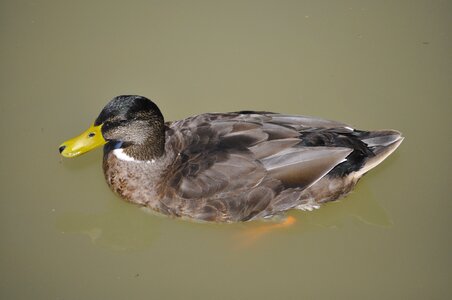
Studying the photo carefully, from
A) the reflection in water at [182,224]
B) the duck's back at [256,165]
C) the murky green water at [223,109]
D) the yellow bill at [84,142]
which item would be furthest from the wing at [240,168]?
the yellow bill at [84,142]

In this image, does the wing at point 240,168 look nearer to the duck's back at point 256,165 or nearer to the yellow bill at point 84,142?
the duck's back at point 256,165

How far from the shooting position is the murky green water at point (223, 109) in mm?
4648

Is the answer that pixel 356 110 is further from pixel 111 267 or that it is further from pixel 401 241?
pixel 111 267

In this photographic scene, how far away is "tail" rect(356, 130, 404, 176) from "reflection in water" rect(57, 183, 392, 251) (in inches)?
17.5

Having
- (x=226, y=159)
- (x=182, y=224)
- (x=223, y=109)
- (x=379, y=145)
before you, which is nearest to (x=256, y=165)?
(x=226, y=159)

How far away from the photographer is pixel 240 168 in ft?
14.8

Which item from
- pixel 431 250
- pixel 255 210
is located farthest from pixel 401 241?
pixel 255 210

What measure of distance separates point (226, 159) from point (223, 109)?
1.27 metres

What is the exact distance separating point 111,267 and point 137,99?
1.40 m

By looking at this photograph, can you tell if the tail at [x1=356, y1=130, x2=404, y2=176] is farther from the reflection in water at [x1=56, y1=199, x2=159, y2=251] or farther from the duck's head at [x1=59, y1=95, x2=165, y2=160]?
the reflection in water at [x1=56, y1=199, x2=159, y2=251]

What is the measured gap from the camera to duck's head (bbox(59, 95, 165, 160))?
14.4ft
